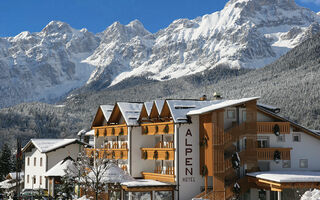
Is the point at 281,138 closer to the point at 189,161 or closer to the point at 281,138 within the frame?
the point at 281,138

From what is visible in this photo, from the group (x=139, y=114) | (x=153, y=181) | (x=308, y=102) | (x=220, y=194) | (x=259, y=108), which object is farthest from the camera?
(x=308, y=102)

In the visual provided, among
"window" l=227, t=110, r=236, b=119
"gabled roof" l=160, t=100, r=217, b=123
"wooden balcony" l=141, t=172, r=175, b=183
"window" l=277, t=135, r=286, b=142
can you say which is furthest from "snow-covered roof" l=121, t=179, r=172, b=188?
"window" l=277, t=135, r=286, b=142

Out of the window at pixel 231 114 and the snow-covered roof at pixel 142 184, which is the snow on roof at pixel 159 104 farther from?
the window at pixel 231 114

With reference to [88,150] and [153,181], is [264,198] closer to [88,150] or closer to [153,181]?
[153,181]

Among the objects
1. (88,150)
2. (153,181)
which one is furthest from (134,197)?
(88,150)

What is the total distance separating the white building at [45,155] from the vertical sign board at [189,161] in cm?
3013

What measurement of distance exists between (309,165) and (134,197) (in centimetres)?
1540

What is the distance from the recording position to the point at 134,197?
47.5m

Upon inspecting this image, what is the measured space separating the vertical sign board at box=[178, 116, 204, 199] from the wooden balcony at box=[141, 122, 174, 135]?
4.81 feet

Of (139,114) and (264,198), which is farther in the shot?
(139,114)

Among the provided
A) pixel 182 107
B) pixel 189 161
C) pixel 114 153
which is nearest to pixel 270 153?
pixel 189 161

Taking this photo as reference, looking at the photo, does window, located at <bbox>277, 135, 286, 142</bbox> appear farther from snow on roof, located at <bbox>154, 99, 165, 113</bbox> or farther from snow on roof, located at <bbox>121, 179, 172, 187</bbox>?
snow on roof, located at <bbox>154, 99, 165, 113</bbox>

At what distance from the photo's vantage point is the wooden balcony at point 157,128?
4762 cm

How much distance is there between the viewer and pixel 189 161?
46438mm
